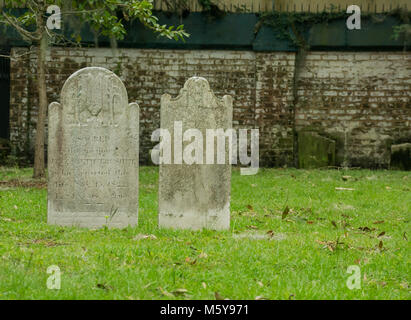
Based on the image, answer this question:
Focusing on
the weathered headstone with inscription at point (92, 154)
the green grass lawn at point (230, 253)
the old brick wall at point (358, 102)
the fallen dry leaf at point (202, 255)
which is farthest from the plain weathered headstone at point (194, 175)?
the old brick wall at point (358, 102)

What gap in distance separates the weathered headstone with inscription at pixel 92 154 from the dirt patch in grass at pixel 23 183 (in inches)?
135

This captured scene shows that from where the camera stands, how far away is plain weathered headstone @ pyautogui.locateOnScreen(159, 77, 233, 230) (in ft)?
21.9

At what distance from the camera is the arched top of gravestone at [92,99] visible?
6734 mm

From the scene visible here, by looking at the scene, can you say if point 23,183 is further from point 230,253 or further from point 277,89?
point 277,89

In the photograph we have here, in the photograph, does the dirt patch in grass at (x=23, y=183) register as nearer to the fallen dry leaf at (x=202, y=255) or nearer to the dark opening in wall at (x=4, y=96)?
the dark opening in wall at (x=4, y=96)

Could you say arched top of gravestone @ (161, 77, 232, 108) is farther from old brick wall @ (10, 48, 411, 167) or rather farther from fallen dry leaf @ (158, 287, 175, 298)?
old brick wall @ (10, 48, 411, 167)

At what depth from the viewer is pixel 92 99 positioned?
6742 mm

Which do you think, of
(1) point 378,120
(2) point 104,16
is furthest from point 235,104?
(2) point 104,16

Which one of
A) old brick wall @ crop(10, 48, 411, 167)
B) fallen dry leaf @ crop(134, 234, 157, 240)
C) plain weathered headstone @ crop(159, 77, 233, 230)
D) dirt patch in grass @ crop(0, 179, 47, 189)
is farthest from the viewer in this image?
old brick wall @ crop(10, 48, 411, 167)

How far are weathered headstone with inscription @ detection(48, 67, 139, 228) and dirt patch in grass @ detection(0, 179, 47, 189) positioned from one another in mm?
3437

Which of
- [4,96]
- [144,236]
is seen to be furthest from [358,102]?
[144,236]

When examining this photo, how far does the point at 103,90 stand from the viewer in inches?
266

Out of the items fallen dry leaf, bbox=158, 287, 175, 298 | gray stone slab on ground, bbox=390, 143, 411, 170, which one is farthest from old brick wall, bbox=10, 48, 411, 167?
fallen dry leaf, bbox=158, 287, 175, 298

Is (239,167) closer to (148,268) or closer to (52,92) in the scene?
(52,92)
